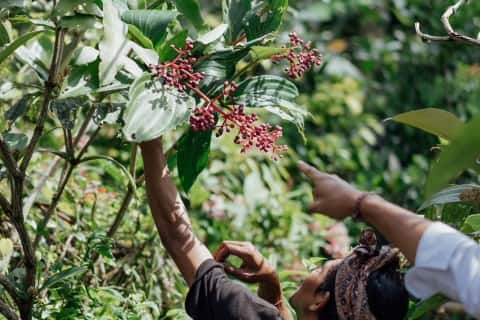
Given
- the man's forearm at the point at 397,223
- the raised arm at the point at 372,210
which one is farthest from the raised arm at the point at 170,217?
the man's forearm at the point at 397,223

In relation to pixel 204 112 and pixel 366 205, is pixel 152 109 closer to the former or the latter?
pixel 204 112

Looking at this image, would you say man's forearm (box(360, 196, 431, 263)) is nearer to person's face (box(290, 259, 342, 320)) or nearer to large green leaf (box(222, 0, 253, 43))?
person's face (box(290, 259, 342, 320))

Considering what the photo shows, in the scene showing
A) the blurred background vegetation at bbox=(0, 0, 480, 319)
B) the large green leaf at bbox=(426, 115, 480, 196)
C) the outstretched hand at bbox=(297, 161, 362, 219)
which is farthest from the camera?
the blurred background vegetation at bbox=(0, 0, 480, 319)

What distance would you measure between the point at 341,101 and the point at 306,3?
2.79ft

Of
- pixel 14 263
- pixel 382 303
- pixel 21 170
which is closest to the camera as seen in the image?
pixel 382 303

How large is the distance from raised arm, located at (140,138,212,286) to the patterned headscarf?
1.02 ft

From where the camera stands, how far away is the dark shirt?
1955 millimetres

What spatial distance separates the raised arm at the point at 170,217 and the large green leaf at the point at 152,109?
0.24 m

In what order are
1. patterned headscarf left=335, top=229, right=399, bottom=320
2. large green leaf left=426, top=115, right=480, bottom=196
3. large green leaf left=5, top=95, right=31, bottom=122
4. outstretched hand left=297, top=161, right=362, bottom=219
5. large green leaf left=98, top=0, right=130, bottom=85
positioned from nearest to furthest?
large green leaf left=426, top=115, right=480, bottom=196 < outstretched hand left=297, top=161, right=362, bottom=219 < large green leaf left=98, top=0, right=130, bottom=85 < patterned headscarf left=335, top=229, right=399, bottom=320 < large green leaf left=5, top=95, right=31, bottom=122

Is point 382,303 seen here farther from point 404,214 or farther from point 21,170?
point 21,170

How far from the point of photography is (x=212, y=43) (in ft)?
6.44

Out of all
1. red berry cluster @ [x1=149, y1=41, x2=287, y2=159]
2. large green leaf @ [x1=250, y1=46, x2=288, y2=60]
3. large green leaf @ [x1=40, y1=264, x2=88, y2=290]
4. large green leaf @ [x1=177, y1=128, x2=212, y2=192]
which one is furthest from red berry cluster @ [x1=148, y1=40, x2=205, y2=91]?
large green leaf @ [x1=40, y1=264, x2=88, y2=290]

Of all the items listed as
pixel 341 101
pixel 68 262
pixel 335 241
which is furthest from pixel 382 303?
pixel 341 101

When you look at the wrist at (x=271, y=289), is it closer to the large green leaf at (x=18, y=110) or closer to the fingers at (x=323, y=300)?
the fingers at (x=323, y=300)
